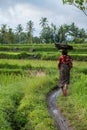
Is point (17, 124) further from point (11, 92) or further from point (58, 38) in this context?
point (58, 38)

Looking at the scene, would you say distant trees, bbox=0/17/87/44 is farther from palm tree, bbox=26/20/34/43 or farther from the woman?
the woman

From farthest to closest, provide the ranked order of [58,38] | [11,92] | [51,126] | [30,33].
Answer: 1. [30,33]
2. [58,38]
3. [11,92]
4. [51,126]

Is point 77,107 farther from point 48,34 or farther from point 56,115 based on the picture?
point 48,34

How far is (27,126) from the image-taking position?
1066 centimetres

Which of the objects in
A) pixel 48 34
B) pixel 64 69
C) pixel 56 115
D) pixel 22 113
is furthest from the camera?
pixel 48 34

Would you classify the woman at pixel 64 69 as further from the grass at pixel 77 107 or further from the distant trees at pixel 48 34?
the distant trees at pixel 48 34

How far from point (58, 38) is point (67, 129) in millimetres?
88521

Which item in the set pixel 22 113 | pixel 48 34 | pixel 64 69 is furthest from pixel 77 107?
pixel 48 34

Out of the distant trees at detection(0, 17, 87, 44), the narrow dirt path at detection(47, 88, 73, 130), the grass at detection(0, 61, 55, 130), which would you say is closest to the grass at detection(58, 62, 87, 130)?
the narrow dirt path at detection(47, 88, 73, 130)

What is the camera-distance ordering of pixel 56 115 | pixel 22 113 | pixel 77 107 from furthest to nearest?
pixel 77 107, pixel 56 115, pixel 22 113

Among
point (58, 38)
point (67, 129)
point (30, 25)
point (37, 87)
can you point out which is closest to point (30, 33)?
point (30, 25)

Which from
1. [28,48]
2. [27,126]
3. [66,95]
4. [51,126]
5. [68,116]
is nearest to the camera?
[51,126]

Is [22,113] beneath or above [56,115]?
above

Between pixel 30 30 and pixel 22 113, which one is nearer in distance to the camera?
pixel 22 113
